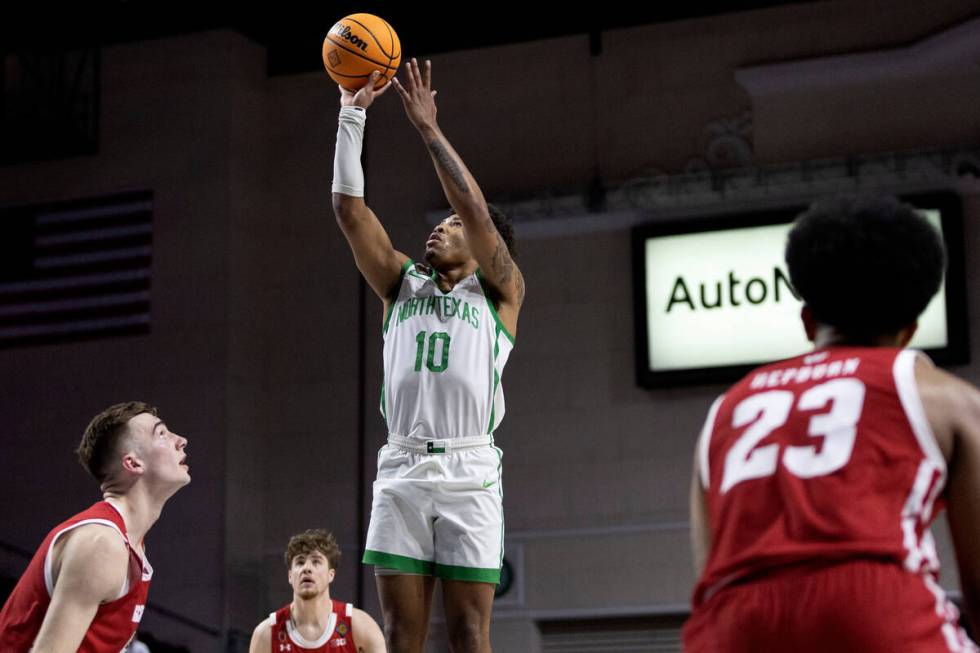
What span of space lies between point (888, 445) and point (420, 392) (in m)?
2.67

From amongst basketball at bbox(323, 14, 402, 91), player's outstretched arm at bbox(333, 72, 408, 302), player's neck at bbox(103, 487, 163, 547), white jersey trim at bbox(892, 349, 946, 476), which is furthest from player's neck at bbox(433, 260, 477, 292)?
white jersey trim at bbox(892, 349, 946, 476)

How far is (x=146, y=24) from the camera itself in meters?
11.6

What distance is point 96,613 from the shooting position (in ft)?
12.2

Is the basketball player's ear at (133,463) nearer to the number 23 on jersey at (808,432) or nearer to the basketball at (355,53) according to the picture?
the basketball at (355,53)

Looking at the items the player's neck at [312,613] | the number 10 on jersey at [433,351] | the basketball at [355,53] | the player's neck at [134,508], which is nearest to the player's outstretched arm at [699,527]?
the player's neck at [134,508]

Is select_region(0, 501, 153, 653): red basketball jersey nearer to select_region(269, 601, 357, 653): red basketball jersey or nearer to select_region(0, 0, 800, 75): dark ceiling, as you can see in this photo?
select_region(269, 601, 357, 653): red basketball jersey

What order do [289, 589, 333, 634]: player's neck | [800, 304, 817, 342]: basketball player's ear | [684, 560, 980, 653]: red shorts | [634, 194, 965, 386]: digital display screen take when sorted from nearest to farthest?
[684, 560, 980, 653]: red shorts < [800, 304, 817, 342]: basketball player's ear < [289, 589, 333, 634]: player's neck < [634, 194, 965, 386]: digital display screen

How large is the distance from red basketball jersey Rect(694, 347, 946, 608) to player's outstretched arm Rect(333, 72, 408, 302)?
265 cm

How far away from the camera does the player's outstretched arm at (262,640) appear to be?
7.45 metres

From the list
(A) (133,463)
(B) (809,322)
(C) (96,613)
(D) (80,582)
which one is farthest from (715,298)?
(B) (809,322)

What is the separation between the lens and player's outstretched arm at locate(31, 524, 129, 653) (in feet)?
11.6

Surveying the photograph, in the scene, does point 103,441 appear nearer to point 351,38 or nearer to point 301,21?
point 351,38

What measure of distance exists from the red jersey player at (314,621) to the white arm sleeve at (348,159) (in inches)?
127

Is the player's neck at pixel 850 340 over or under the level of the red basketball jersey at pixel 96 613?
over
